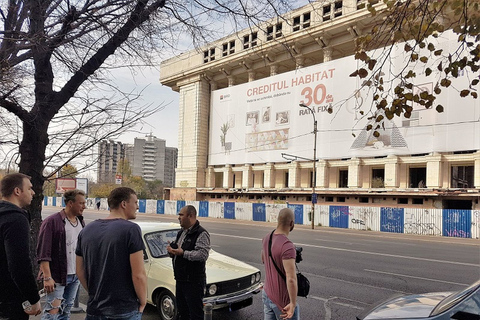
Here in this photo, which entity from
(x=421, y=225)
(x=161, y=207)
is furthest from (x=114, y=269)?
(x=161, y=207)

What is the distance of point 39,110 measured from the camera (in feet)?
16.6

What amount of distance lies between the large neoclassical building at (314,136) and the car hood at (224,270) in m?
18.2

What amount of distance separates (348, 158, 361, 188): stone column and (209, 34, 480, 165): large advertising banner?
77 centimetres

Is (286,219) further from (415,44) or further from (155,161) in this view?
(155,161)

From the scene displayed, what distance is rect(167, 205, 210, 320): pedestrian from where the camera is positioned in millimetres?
4297

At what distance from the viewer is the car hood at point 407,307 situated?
2.82 m

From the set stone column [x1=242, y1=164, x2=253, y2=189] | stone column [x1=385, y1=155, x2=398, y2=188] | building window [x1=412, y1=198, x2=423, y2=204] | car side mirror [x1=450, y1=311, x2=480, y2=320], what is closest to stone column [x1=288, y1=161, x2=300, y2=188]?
stone column [x1=242, y1=164, x2=253, y2=189]

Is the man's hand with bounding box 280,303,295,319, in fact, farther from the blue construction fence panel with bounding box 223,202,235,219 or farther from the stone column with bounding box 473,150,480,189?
the blue construction fence panel with bounding box 223,202,235,219

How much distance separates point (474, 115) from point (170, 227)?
3207cm

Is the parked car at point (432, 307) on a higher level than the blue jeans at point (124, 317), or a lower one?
higher

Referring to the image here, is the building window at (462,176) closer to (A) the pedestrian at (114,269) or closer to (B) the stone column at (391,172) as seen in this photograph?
(B) the stone column at (391,172)

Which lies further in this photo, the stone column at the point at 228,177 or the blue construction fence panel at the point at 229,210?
the stone column at the point at 228,177

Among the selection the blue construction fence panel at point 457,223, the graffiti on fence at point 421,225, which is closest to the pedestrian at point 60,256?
the blue construction fence panel at point 457,223

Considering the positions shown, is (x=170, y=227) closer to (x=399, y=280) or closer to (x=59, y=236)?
(x=59, y=236)
